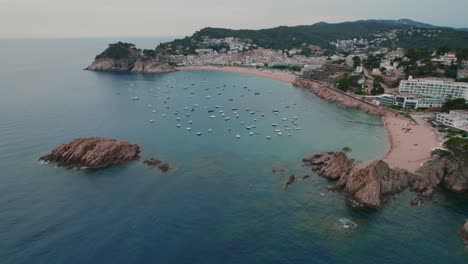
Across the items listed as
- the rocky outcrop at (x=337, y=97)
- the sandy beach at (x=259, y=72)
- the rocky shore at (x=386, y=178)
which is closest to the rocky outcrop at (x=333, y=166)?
the rocky shore at (x=386, y=178)

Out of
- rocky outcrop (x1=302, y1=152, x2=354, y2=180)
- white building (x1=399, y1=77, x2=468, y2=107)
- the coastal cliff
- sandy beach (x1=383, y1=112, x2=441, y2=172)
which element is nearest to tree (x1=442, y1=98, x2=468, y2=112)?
white building (x1=399, y1=77, x2=468, y2=107)

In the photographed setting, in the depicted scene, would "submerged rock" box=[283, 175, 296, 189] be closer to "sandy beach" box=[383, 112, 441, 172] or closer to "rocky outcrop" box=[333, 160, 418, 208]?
"rocky outcrop" box=[333, 160, 418, 208]

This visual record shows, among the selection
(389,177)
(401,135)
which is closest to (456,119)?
(401,135)

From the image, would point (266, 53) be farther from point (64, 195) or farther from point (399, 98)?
point (64, 195)

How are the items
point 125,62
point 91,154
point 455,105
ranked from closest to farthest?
point 91,154 < point 455,105 < point 125,62

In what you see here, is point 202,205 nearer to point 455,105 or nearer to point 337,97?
point 455,105

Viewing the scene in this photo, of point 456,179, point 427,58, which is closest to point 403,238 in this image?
point 456,179

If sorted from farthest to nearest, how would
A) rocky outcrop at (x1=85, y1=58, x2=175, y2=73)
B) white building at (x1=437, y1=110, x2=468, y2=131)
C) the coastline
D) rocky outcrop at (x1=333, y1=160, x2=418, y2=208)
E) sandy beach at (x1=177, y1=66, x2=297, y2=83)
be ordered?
rocky outcrop at (x1=85, y1=58, x2=175, y2=73)
sandy beach at (x1=177, y1=66, x2=297, y2=83)
white building at (x1=437, y1=110, x2=468, y2=131)
the coastline
rocky outcrop at (x1=333, y1=160, x2=418, y2=208)
